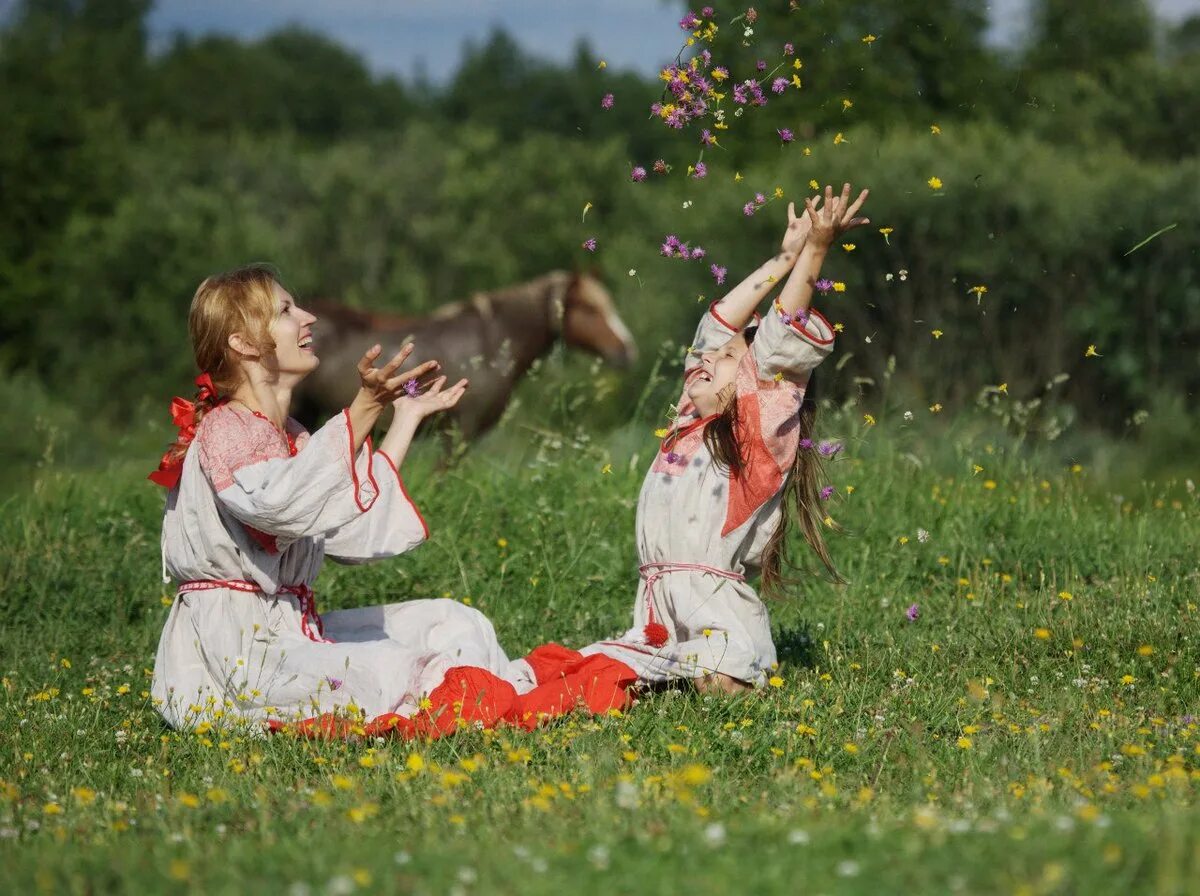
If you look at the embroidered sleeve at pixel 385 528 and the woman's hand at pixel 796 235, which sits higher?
the woman's hand at pixel 796 235

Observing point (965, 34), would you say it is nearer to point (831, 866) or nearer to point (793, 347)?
point (793, 347)

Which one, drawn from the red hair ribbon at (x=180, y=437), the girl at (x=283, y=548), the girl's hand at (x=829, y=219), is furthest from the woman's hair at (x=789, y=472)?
the red hair ribbon at (x=180, y=437)

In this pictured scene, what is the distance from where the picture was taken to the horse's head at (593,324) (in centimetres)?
1340

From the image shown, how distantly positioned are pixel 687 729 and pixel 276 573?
1553 mm

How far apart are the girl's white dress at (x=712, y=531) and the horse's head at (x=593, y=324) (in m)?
7.94

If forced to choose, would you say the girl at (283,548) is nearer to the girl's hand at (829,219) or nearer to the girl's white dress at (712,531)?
the girl's white dress at (712,531)

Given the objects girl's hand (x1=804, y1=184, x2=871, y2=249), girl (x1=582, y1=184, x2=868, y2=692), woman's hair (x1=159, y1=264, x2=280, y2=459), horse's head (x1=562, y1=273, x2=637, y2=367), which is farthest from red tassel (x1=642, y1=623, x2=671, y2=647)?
horse's head (x1=562, y1=273, x2=637, y2=367)

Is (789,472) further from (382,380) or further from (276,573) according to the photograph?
(276,573)

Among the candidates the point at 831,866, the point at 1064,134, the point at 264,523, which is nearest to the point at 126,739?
the point at 264,523

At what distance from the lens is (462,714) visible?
495 cm

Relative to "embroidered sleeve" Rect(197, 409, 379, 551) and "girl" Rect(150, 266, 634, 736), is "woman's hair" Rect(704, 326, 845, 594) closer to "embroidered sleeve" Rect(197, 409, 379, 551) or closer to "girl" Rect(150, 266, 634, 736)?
"girl" Rect(150, 266, 634, 736)

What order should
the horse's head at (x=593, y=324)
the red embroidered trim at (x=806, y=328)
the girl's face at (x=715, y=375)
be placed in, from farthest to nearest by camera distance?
the horse's head at (x=593, y=324), the girl's face at (x=715, y=375), the red embroidered trim at (x=806, y=328)

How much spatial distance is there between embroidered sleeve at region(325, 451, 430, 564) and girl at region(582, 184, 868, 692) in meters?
0.80

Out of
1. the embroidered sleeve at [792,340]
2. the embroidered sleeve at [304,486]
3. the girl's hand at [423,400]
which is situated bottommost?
the embroidered sleeve at [304,486]
